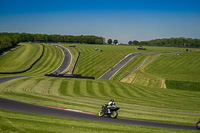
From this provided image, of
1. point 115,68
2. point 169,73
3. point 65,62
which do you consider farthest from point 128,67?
point 65,62

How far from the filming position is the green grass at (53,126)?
50.1 feet

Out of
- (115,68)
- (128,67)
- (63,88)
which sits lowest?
(63,88)

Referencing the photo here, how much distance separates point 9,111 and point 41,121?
4701 millimetres

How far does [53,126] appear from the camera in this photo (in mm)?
16266

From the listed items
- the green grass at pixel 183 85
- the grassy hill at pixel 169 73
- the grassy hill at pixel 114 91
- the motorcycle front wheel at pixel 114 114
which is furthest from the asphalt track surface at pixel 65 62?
the motorcycle front wheel at pixel 114 114

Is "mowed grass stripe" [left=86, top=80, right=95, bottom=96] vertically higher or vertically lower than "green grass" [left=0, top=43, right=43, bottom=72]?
lower

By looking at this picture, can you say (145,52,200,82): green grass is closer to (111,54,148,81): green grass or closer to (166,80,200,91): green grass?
(166,80,200,91): green grass

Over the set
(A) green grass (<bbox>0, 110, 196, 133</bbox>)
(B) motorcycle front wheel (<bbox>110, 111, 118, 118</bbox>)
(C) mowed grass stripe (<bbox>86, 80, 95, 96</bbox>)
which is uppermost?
(A) green grass (<bbox>0, 110, 196, 133</bbox>)

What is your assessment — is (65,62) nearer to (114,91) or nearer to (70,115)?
(114,91)

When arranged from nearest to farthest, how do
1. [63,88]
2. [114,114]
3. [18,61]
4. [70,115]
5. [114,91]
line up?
[70,115] → [114,114] → [63,88] → [114,91] → [18,61]

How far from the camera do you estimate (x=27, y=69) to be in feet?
281

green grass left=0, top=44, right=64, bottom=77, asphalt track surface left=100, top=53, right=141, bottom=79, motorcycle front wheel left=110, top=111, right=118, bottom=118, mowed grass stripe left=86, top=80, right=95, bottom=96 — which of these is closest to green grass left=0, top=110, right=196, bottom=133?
motorcycle front wheel left=110, top=111, right=118, bottom=118

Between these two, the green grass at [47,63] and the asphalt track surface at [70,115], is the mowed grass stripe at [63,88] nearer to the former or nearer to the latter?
the asphalt track surface at [70,115]

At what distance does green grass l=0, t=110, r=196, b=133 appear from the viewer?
1526cm
